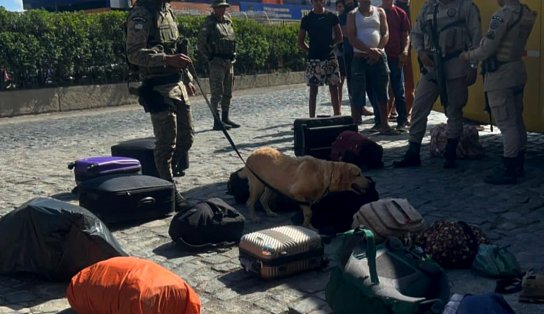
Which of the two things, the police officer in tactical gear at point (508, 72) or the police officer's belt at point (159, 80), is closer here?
the police officer's belt at point (159, 80)

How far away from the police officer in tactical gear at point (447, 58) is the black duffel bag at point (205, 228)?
9.88 feet

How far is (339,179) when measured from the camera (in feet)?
16.6

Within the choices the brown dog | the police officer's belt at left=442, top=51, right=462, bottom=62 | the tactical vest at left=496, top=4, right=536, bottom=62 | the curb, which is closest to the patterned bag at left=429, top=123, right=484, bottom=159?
the police officer's belt at left=442, top=51, right=462, bottom=62

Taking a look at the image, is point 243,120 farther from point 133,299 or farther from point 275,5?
point 275,5

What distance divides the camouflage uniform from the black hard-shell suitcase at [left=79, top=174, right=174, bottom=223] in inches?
16.4

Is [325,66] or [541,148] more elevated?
[325,66]

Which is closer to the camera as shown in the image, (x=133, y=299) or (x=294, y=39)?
(x=133, y=299)

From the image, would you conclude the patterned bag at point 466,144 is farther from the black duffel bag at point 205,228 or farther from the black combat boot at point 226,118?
the black combat boot at point 226,118

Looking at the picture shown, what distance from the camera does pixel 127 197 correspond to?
5449 mm

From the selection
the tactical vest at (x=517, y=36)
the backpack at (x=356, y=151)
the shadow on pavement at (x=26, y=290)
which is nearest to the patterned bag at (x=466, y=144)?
the backpack at (x=356, y=151)

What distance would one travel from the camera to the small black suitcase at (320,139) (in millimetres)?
7238

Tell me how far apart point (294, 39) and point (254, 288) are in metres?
19.3

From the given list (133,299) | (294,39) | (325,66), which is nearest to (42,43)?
(325,66)

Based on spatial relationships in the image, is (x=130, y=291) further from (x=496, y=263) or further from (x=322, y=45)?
(x=322, y=45)
